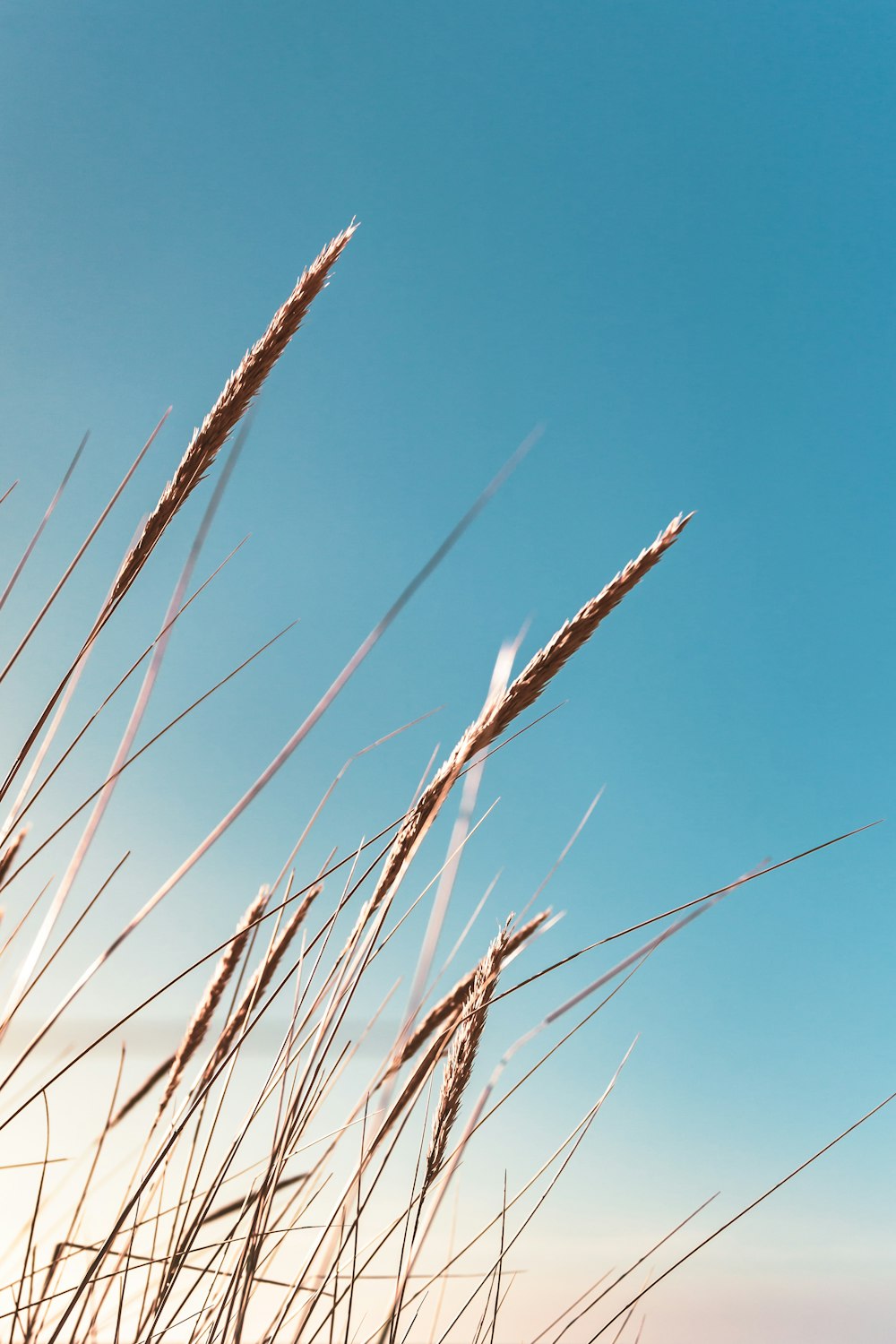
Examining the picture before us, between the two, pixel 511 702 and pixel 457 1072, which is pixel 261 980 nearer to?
pixel 457 1072

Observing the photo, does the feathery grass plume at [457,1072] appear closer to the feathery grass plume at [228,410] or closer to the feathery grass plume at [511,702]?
the feathery grass plume at [511,702]

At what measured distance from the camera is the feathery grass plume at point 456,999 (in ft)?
3.48

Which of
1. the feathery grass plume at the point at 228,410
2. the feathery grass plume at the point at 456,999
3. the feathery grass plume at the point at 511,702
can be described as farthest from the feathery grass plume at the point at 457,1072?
the feathery grass plume at the point at 228,410

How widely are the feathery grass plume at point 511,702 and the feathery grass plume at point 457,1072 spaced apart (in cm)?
23

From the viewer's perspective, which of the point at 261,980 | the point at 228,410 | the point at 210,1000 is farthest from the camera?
the point at 210,1000

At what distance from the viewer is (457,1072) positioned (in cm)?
113

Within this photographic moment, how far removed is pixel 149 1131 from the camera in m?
1.20

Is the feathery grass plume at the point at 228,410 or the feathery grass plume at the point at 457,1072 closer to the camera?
the feathery grass plume at the point at 228,410

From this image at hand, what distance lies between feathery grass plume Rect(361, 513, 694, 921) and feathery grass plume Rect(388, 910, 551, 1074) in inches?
8.6

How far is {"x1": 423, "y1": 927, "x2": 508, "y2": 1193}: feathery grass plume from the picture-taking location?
1095 mm

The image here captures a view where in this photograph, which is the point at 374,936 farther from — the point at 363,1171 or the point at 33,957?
the point at 33,957

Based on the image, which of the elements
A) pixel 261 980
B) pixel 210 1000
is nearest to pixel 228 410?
pixel 261 980

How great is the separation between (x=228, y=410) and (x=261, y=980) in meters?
0.66

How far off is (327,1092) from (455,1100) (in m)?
0.21
